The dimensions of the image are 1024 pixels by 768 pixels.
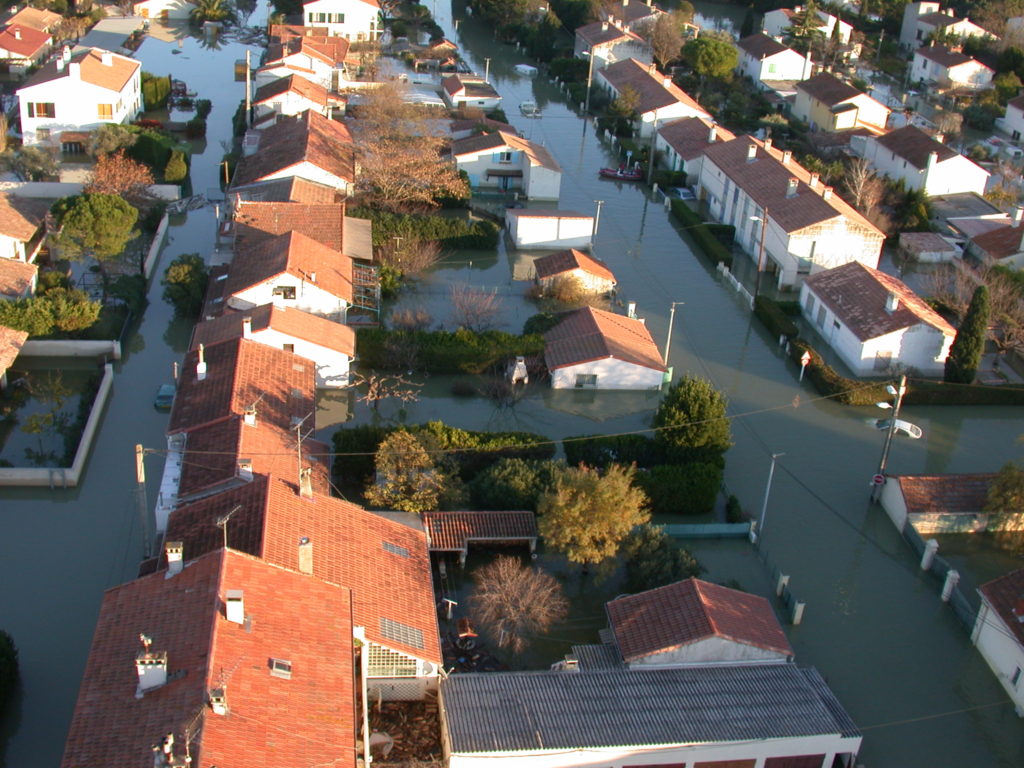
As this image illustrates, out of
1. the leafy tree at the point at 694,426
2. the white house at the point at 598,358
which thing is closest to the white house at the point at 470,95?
the white house at the point at 598,358

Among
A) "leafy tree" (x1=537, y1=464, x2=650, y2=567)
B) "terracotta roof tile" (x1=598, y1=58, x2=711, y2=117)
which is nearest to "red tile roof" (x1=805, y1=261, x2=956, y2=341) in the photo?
"leafy tree" (x1=537, y1=464, x2=650, y2=567)

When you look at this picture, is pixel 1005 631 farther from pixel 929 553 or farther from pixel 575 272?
pixel 575 272

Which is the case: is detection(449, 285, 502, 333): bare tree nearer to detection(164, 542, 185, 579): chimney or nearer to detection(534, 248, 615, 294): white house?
detection(534, 248, 615, 294): white house

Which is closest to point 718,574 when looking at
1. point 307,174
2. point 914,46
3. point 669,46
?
point 307,174

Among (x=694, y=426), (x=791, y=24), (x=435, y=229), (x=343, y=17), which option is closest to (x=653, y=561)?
(x=694, y=426)

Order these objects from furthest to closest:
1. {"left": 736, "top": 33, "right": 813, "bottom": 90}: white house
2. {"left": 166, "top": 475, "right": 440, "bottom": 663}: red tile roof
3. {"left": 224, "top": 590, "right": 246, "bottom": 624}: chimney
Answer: {"left": 736, "top": 33, "right": 813, "bottom": 90}: white house
{"left": 166, "top": 475, "right": 440, "bottom": 663}: red tile roof
{"left": 224, "top": 590, "right": 246, "bottom": 624}: chimney

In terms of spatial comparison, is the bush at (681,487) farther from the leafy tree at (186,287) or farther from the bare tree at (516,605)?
the leafy tree at (186,287)
